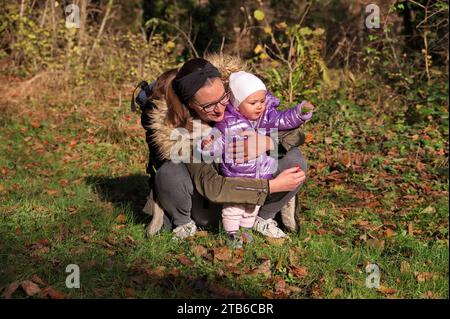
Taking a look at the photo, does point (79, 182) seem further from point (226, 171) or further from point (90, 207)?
point (226, 171)

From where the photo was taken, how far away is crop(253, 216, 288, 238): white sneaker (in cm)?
468

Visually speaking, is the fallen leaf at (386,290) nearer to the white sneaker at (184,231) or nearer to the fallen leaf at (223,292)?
the fallen leaf at (223,292)

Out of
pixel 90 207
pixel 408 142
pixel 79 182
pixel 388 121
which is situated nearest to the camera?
pixel 90 207

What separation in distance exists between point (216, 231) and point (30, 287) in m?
1.51

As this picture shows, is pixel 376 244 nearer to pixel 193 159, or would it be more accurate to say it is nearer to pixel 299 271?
pixel 299 271

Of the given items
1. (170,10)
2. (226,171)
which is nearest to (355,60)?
(170,10)

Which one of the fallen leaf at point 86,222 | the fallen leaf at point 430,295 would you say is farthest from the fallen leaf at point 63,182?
the fallen leaf at point 430,295

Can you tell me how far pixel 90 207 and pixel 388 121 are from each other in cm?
403

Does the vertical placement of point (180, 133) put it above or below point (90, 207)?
above

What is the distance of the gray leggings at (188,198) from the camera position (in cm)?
445

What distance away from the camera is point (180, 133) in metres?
4.35

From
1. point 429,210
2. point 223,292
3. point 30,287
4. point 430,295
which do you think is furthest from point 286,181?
point 30,287

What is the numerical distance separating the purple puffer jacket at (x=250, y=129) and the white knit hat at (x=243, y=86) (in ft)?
0.32

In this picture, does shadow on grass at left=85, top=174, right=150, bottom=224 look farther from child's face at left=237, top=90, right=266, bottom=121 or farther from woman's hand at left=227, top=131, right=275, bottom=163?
child's face at left=237, top=90, right=266, bottom=121
